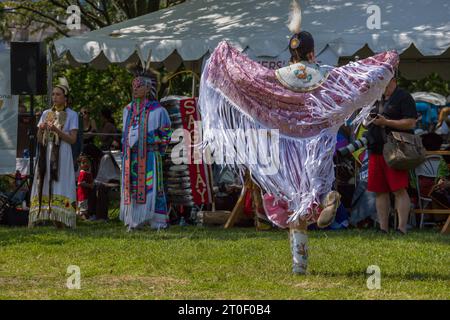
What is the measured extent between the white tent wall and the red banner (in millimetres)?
2361

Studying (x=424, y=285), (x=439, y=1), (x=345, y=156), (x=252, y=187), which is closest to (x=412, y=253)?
(x=424, y=285)

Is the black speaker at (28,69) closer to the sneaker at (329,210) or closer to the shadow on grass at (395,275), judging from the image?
the shadow on grass at (395,275)

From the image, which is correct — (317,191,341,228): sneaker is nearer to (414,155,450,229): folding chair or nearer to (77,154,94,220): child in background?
(414,155,450,229): folding chair

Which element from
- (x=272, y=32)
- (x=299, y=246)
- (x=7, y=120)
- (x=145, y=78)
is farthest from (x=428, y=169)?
(x=7, y=120)

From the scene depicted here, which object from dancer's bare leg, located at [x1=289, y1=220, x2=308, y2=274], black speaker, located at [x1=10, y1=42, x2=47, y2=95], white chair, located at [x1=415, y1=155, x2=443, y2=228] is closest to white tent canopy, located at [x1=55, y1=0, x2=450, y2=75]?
black speaker, located at [x1=10, y1=42, x2=47, y2=95]

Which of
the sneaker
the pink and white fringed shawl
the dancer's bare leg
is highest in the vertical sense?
the pink and white fringed shawl

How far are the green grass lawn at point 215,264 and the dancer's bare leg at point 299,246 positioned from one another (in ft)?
0.30

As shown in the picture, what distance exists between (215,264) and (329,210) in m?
1.26

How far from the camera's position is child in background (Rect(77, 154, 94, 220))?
1248 cm

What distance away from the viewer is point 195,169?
1116 cm

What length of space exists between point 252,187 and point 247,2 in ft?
12.3

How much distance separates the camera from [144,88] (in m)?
10.0
